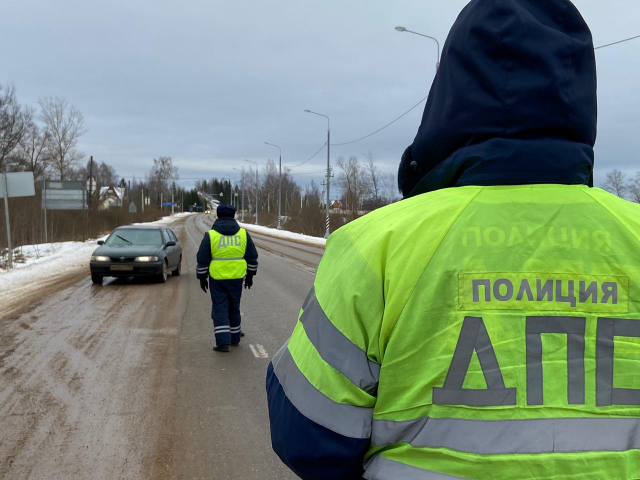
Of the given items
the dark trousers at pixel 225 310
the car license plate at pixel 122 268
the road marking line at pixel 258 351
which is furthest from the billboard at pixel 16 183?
the road marking line at pixel 258 351

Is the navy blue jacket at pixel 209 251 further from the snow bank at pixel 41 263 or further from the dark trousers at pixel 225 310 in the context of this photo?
the snow bank at pixel 41 263

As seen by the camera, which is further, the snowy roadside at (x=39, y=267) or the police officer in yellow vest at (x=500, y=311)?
the snowy roadside at (x=39, y=267)

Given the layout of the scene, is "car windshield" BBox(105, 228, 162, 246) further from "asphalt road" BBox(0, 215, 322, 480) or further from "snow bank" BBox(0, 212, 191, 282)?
"asphalt road" BBox(0, 215, 322, 480)

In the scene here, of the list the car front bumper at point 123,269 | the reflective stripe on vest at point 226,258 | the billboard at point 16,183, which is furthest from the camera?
the billboard at point 16,183

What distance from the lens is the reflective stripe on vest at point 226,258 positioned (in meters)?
7.00

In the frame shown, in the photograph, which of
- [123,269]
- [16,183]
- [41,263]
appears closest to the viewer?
[123,269]

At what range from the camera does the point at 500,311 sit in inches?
50.9

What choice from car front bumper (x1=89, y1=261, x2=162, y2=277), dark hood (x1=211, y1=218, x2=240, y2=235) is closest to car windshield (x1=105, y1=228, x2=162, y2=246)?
car front bumper (x1=89, y1=261, x2=162, y2=277)

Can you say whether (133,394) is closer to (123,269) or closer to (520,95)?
(520,95)

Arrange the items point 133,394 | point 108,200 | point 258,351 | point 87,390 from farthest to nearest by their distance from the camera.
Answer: point 108,200
point 258,351
point 87,390
point 133,394

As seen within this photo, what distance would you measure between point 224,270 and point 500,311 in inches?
236

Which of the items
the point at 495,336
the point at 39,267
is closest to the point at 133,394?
the point at 495,336

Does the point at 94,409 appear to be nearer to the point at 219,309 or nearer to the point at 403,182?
the point at 219,309

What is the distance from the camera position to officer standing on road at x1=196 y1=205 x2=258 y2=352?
6926 mm
